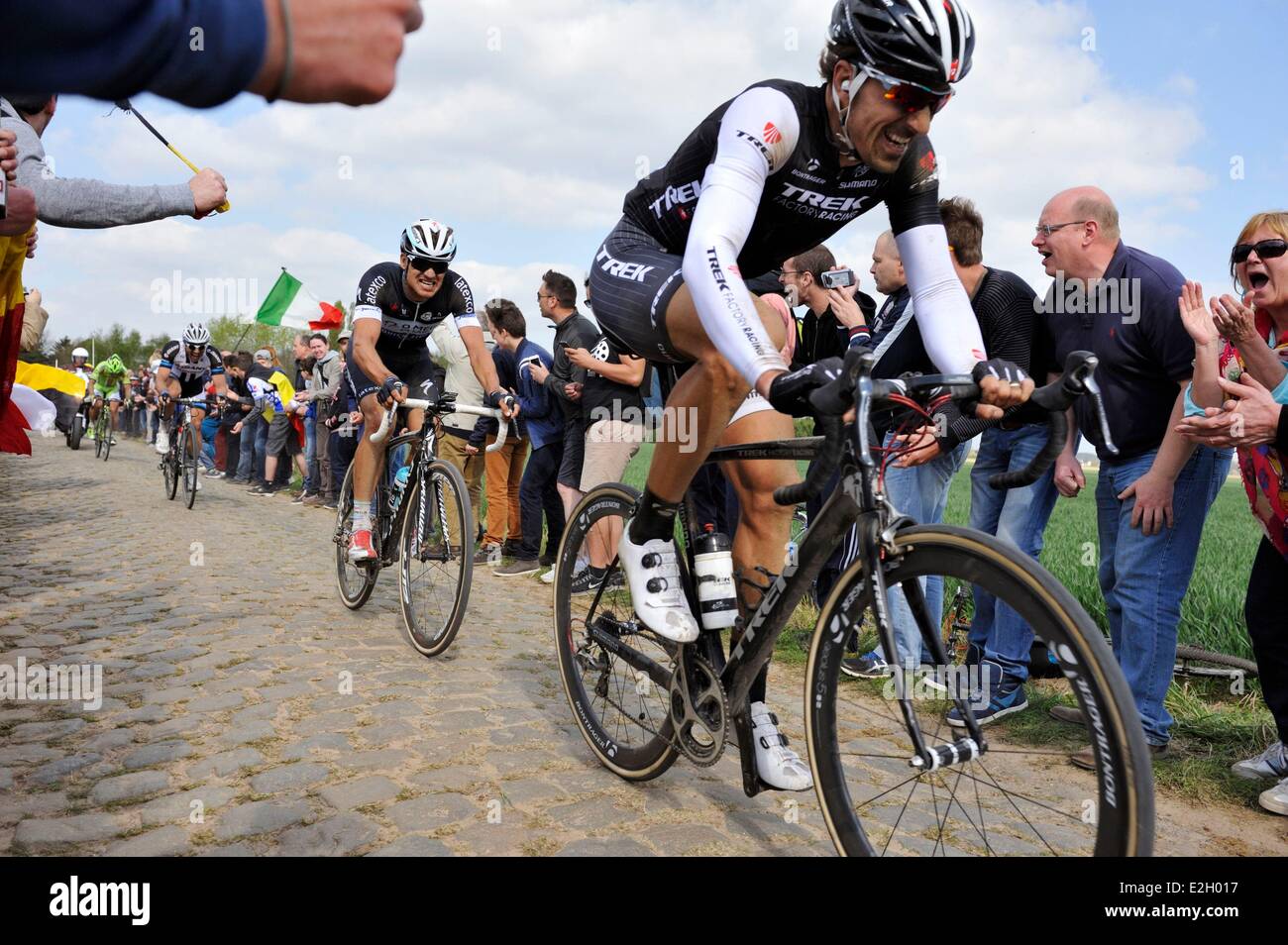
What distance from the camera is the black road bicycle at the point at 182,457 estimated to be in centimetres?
1317

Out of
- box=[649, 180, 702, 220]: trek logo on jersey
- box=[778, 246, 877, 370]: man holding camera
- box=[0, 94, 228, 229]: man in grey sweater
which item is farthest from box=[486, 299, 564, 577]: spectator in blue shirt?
box=[649, 180, 702, 220]: trek logo on jersey

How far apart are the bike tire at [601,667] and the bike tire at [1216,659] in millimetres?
3353

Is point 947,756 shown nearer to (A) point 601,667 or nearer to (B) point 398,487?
(A) point 601,667

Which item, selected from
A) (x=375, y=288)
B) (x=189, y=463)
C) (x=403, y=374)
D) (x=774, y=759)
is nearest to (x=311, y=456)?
(x=189, y=463)

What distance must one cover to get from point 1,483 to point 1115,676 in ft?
58.5

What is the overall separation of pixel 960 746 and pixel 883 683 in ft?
0.74

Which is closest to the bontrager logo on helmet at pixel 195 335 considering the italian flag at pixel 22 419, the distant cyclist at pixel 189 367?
the distant cyclist at pixel 189 367

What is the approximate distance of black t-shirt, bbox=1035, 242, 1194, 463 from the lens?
405cm

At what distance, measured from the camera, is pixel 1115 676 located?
5.78ft

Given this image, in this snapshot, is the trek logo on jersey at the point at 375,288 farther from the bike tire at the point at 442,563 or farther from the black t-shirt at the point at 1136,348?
the black t-shirt at the point at 1136,348

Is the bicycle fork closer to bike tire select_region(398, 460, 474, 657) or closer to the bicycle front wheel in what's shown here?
the bicycle front wheel

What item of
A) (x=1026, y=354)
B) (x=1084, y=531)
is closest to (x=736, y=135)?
(x=1026, y=354)

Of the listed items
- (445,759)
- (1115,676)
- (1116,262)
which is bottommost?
(445,759)
